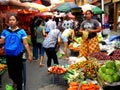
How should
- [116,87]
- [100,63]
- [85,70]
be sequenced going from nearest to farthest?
[116,87]
[100,63]
[85,70]

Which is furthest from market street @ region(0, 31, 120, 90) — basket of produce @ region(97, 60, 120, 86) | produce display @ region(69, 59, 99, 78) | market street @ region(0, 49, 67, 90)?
basket of produce @ region(97, 60, 120, 86)

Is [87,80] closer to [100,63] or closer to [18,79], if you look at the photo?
[100,63]

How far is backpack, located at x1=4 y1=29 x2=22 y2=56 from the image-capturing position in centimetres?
736

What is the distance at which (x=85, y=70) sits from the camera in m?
8.15

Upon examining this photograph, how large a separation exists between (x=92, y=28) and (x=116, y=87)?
13.2ft

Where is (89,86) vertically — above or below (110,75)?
below

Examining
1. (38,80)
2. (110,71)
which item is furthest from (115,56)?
(38,80)

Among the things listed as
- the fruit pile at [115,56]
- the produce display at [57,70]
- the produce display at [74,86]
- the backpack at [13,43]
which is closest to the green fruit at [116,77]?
the fruit pile at [115,56]

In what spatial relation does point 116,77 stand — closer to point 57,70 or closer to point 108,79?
point 108,79

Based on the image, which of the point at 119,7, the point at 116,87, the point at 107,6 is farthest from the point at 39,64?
the point at 107,6

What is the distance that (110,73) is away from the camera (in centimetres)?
578

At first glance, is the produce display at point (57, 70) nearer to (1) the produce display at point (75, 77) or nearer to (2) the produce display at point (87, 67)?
(2) the produce display at point (87, 67)

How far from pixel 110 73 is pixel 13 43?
2.54 metres

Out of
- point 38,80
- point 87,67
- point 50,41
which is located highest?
point 50,41
